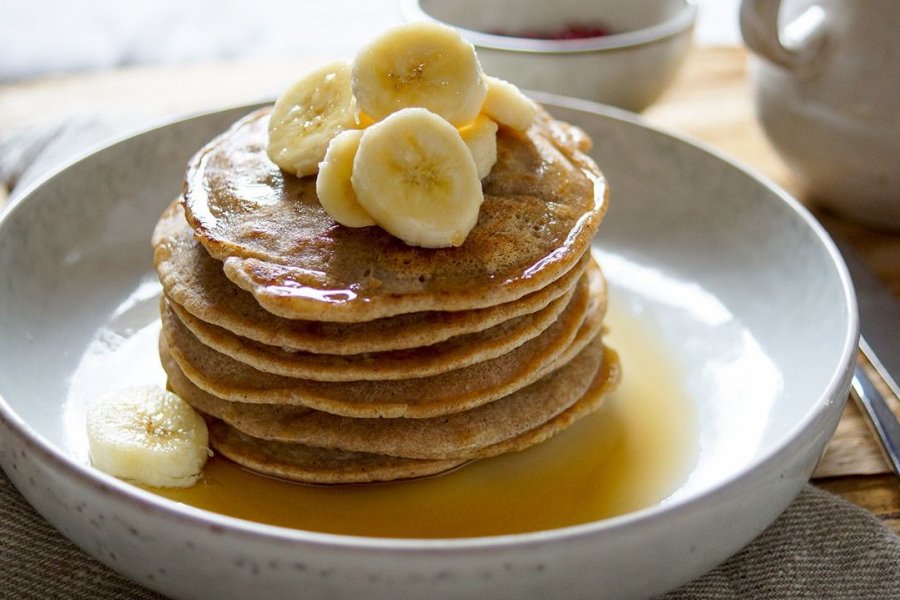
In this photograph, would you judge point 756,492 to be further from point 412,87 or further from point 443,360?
point 412,87

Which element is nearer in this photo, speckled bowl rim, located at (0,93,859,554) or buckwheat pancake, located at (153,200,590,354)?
speckled bowl rim, located at (0,93,859,554)

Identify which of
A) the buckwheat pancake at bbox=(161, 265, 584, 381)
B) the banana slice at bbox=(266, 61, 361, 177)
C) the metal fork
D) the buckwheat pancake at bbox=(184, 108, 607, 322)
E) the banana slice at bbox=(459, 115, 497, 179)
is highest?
the banana slice at bbox=(266, 61, 361, 177)

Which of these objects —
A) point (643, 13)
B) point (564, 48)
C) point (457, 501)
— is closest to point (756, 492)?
point (457, 501)

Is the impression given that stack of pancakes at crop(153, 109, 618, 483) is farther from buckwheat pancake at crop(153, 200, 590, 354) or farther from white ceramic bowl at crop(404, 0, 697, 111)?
white ceramic bowl at crop(404, 0, 697, 111)

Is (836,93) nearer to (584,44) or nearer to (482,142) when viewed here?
(584,44)

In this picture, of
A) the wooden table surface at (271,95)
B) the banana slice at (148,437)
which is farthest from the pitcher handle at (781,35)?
the banana slice at (148,437)

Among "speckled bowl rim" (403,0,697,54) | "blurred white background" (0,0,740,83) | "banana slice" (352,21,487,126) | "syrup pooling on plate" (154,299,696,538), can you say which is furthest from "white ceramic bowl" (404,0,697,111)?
"syrup pooling on plate" (154,299,696,538)

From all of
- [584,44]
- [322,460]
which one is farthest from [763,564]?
[584,44]
